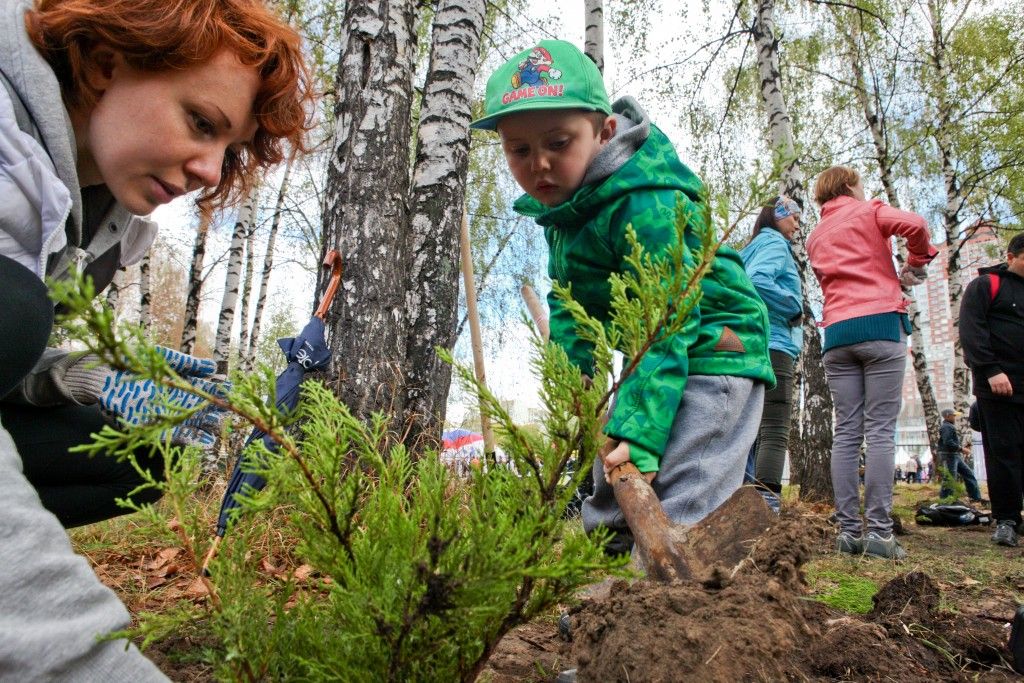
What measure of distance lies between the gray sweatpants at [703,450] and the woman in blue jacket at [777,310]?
2288mm

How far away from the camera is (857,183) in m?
4.68

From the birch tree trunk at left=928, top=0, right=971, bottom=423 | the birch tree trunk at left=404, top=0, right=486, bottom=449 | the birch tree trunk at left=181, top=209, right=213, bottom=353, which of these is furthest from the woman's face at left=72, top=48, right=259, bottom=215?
the birch tree trunk at left=928, top=0, right=971, bottom=423

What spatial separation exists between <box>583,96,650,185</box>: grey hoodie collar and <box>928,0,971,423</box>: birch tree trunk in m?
11.9

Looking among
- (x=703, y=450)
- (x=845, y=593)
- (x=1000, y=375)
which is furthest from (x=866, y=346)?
(x=703, y=450)

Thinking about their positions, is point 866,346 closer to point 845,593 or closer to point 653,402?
point 845,593

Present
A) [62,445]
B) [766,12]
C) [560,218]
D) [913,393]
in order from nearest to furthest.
Answer: [62,445] < [560,218] < [766,12] < [913,393]

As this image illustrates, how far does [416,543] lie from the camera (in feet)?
3.39

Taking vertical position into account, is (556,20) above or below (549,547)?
above

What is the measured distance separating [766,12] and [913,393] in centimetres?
8951

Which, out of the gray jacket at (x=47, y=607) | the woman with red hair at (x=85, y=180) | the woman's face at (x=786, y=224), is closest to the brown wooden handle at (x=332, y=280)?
the woman with red hair at (x=85, y=180)

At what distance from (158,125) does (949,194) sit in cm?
1503

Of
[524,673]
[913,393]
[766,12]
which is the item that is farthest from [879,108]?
[913,393]

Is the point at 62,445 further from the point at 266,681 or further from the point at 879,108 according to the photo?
the point at 879,108

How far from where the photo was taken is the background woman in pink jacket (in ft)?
13.3
